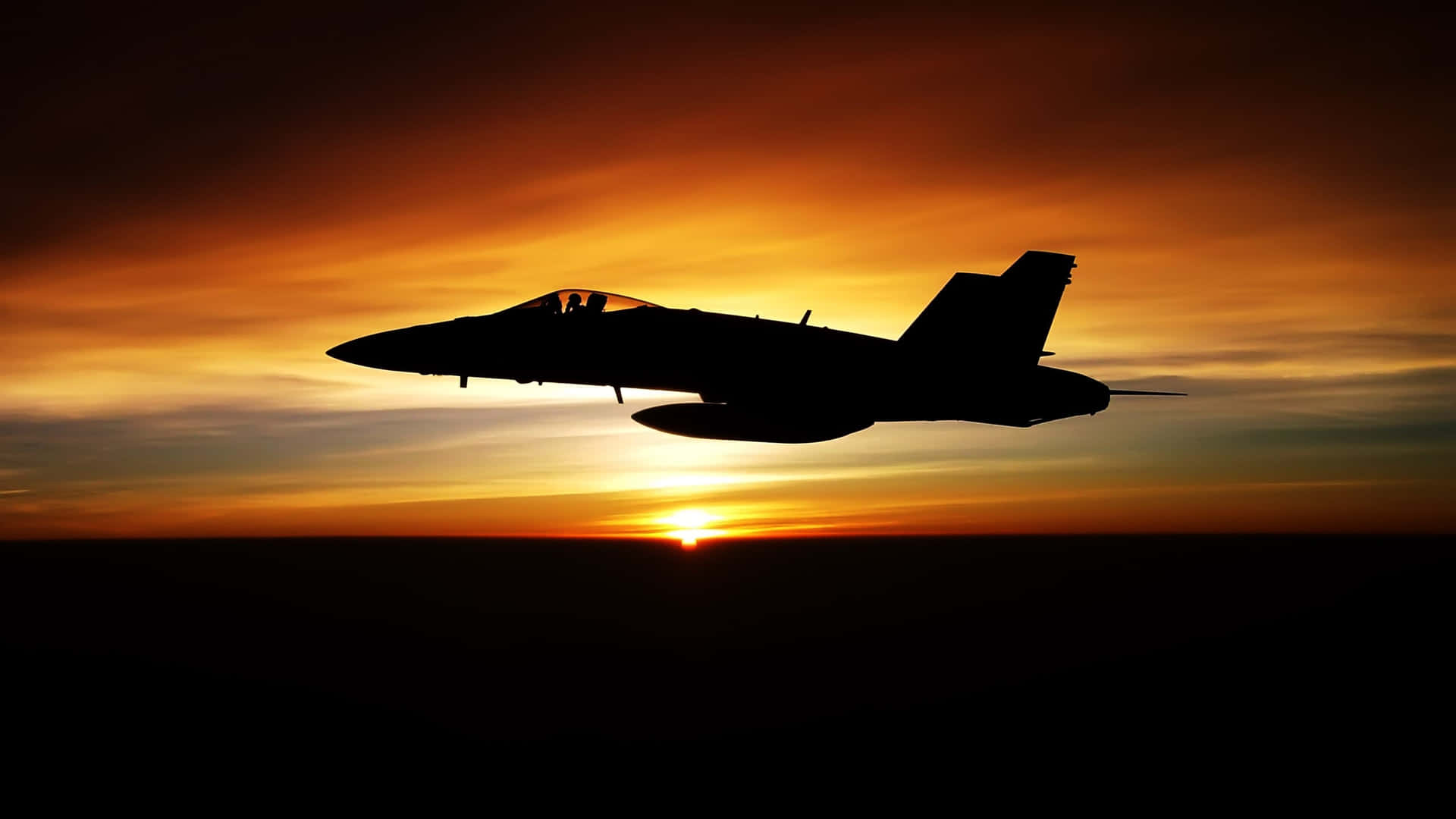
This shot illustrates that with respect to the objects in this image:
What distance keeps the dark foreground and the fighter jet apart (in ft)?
50.2

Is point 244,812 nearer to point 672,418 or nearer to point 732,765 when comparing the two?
point 732,765

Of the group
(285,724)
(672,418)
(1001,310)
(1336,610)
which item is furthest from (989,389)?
(1336,610)

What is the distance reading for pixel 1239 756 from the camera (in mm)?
35062

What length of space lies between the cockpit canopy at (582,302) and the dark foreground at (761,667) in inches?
790

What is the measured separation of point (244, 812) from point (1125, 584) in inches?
4317

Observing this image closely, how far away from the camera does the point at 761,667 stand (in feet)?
196

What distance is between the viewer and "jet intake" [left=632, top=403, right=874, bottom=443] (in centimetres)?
2856

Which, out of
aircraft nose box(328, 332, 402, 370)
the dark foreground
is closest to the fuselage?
aircraft nose box(328, 332, 402, 370)

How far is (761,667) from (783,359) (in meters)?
34.6

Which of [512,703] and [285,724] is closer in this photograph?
[285,724]

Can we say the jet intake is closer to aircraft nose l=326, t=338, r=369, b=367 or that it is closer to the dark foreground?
aircraft nose l=326, t=338, r=369, b=367

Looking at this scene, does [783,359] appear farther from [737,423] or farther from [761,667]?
[761,667]

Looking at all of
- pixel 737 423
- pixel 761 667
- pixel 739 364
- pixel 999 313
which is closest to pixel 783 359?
pixel 739 364

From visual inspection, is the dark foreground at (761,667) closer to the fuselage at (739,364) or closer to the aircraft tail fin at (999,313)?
the fuselage at (739,364)
